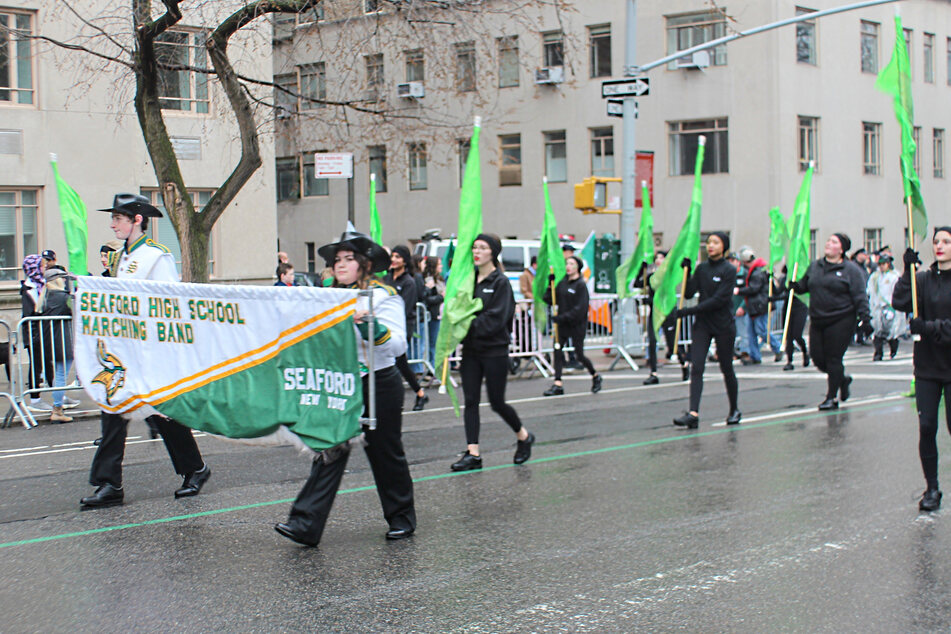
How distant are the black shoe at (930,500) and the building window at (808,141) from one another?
26667 millimetres

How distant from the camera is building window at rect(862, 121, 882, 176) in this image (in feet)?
114

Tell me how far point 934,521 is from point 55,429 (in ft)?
29.1

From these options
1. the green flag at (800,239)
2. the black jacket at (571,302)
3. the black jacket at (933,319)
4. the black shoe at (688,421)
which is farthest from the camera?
the green flag at (800,239)

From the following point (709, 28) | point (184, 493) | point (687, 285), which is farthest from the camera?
point (709, 28)

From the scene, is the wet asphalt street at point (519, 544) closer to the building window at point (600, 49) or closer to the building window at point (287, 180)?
the building window at point (600, 49)

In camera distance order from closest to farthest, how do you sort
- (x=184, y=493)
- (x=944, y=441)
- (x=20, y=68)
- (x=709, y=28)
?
(x=184, y=493) → (x=944, y=441) → (x=20, y=68) → (x=709, y=28)

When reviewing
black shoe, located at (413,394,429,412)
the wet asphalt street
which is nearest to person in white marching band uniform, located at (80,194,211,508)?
the wet asphalt street

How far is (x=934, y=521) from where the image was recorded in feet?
21.7

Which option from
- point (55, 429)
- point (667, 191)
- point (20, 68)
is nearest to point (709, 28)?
point (667, 191)

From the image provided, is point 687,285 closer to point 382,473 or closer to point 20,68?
point 382,473

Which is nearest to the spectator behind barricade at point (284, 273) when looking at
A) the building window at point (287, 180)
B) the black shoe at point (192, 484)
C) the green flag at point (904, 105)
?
the black shoe at point (192, 484)

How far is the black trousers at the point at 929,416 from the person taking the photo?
22.3ft

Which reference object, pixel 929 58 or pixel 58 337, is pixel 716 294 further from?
pixel 929 58

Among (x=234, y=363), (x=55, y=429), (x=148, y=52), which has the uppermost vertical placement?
(x=148, y=52)
